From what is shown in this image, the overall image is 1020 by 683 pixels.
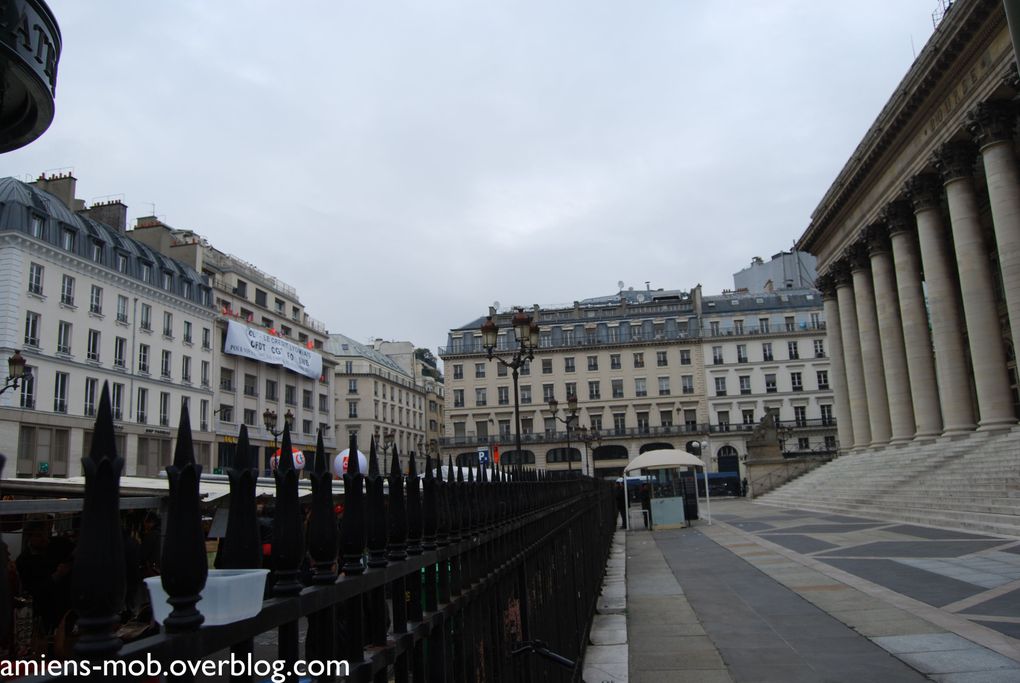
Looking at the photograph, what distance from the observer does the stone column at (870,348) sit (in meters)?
37.6

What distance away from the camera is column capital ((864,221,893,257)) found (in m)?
35.3

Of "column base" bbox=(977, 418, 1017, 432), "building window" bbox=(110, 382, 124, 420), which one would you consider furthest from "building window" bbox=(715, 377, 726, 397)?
"building window" bbox=(110, 382, 124, 420)

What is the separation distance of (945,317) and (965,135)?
7.44 metres

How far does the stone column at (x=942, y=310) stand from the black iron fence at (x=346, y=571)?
30654 mm

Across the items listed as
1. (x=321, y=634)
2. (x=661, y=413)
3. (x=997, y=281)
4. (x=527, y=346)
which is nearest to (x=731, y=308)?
(x=661, y=413)

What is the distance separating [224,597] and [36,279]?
141 ft

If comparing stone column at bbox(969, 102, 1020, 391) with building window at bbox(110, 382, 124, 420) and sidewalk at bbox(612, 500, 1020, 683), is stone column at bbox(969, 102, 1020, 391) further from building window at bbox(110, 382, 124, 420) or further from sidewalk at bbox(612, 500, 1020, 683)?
building window at bbox(110, 382, 124, 420)

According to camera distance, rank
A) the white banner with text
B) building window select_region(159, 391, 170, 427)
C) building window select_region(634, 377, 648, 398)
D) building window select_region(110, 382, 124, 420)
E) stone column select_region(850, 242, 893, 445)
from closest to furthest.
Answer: stone column select_region(850, 242, 893, 445) < building window select_region(110, 382, 124, 420) < building window select_region(159, 391, 170, 427) < the white banner with text < building window select_region(634, 377, 648, 398)

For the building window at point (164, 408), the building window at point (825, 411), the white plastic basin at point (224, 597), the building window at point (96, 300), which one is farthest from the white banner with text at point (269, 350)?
the white plastic basin at point (224, 597)

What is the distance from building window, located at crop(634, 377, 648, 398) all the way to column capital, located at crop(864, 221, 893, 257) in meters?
41.1

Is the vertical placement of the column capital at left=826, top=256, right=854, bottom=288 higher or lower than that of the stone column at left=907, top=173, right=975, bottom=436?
higher

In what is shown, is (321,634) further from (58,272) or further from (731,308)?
(731,308)

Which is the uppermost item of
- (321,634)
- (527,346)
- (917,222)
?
(917,222)

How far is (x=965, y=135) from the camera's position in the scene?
87.8 feet
